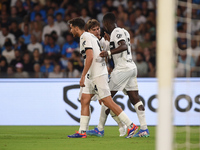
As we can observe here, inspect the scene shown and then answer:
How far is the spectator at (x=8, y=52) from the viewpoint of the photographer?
11833mm

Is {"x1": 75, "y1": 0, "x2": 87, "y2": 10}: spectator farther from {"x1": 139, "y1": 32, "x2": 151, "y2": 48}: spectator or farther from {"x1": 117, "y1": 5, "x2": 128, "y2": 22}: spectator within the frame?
{"x1": 139, "y1": 32, "x2": 151, "y2": 48}: spectator

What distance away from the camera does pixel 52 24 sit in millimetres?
12719

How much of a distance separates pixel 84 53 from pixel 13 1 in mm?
7644

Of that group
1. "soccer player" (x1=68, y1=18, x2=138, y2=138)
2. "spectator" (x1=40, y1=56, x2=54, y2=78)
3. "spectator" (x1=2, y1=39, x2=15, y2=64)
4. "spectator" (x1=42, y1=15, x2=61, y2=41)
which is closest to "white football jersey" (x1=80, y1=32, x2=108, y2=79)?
"soccer player" (x1=68, y1=18, x2=138, y2=138)

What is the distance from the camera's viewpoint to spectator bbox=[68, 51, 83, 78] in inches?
419

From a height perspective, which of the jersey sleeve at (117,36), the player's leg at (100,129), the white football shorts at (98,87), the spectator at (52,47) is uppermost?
the jersey sleeve at (117,36)

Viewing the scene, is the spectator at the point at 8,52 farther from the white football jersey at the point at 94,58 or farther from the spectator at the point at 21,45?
the white football jersey at the point at 94,58

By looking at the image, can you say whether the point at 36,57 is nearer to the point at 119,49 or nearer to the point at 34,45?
the point at 34,45

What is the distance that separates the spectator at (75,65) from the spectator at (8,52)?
1727 mm

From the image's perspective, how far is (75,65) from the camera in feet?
36.6

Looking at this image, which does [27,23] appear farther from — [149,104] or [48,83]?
[149,104]

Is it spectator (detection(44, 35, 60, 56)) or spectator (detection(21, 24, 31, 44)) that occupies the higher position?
spectator (detection(21, 24, 31, 44))

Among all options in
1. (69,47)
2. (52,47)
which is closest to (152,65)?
(69,47)

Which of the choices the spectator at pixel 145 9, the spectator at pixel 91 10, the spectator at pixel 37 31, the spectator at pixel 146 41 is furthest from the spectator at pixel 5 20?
the spectator at pixel 145 9
